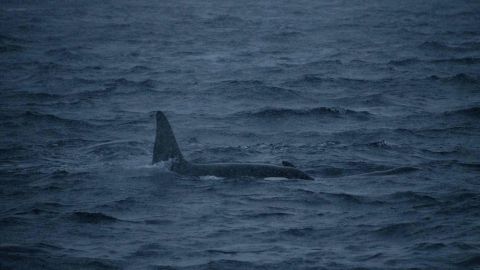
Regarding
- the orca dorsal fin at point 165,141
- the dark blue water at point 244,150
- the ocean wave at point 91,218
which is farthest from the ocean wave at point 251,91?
the ocean wave at point 91,218

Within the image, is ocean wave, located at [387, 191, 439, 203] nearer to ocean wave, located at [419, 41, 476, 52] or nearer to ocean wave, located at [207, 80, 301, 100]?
ocean wave, located at [207, 80, 301, 100]

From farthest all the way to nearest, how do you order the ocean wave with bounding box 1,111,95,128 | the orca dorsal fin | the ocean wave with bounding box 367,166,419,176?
the ocean wave with bounding box 1,111,95,128, the orca dorsal fin, the ocean wave with bounding box 367,166,419,176

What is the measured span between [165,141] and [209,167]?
49.7 inches

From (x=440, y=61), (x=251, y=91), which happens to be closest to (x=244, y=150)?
(x=251, y=91)

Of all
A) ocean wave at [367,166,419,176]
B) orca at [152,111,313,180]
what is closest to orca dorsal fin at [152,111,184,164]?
orca at [152,111,313,180]

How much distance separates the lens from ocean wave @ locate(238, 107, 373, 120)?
24.5m

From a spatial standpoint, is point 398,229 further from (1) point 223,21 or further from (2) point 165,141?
(1) point 223,21

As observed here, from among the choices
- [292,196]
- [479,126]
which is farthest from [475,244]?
[479,126]

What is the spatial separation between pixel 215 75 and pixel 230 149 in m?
13.5

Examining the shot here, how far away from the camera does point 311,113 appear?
24859 millimetres

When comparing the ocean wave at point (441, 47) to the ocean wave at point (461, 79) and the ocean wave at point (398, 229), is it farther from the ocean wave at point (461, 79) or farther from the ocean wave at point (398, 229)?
the ocean wave at point (398, 229)

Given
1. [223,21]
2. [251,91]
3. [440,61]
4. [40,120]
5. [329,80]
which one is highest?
[223,21]

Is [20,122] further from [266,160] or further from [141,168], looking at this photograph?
[266,160]

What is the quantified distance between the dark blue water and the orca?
0.96 ft
